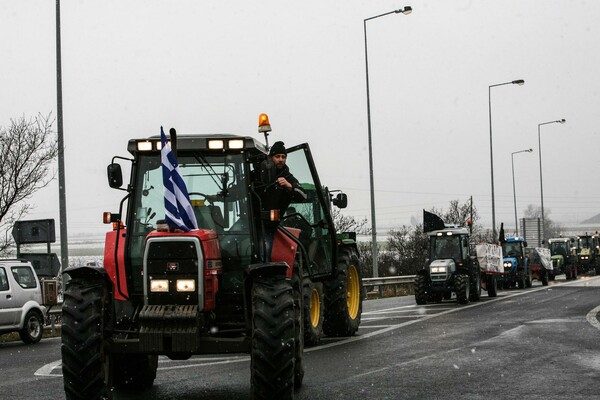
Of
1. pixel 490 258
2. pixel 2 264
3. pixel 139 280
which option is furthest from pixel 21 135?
pixel 139 280

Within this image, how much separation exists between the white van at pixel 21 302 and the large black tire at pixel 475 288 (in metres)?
13.4

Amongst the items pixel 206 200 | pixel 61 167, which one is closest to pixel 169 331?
pixel 206 200

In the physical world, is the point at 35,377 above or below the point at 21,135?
below

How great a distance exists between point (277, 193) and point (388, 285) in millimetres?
29688

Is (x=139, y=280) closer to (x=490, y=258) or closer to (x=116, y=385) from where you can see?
(x=116, y=385)

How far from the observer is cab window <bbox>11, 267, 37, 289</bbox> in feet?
64.7

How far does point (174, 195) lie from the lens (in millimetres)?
8625

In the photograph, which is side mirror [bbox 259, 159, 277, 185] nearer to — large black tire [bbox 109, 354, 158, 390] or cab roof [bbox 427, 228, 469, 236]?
large black tire [bbox 109, 354, 158, 390]

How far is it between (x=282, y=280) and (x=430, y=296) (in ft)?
64.3

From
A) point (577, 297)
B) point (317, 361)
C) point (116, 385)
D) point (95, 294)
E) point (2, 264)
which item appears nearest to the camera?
point (95, 294)

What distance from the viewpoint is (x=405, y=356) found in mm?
12852

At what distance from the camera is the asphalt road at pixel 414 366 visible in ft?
31.7

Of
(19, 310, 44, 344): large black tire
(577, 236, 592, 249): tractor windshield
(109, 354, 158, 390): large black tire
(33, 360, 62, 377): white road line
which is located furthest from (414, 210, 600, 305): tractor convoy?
(577, 236, 592, 249): tractor windshield

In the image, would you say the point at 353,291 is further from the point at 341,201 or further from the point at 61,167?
the point at 61,167
